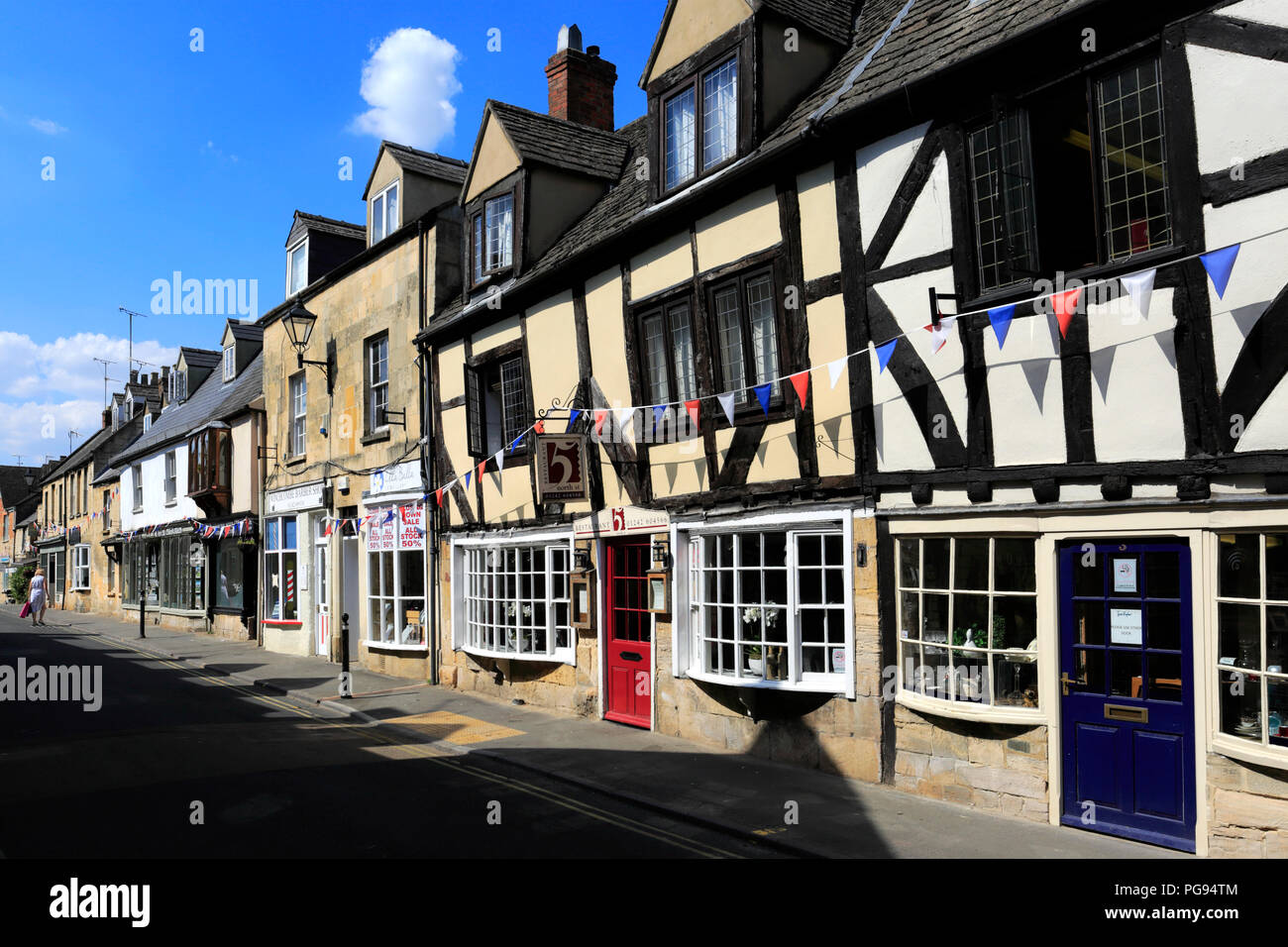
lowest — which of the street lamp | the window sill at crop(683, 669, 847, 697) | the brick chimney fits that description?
the window sill at crop(683, 669, 847, 697)

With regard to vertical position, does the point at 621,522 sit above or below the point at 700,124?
below

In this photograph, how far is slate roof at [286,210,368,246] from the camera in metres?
23.8

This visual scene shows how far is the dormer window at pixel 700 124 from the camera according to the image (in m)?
11.4

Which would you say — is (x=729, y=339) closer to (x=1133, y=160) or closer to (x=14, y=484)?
(x=1133, y=160)

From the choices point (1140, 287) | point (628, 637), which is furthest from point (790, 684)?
point (1140, 287)

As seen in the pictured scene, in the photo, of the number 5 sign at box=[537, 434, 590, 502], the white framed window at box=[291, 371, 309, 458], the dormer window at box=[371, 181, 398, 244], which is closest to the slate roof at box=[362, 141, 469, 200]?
the dormer window at box=[371, 181, 398, 244]

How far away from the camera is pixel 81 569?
44188 mm

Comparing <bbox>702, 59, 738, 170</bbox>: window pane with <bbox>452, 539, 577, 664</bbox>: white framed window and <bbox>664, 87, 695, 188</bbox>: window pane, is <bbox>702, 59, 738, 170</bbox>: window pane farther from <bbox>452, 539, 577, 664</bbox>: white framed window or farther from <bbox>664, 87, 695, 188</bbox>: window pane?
<bbox>452, 539, 577, 664</bbox>: white framed window

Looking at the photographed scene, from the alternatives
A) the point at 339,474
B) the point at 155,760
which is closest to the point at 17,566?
the point at 339,474

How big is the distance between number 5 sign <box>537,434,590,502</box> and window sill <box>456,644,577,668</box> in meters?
2.43

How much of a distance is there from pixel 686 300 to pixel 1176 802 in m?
7.48

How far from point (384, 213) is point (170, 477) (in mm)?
17353

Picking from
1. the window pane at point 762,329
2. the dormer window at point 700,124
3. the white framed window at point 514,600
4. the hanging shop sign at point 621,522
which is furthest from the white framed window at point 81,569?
the window pane at point 762,329
